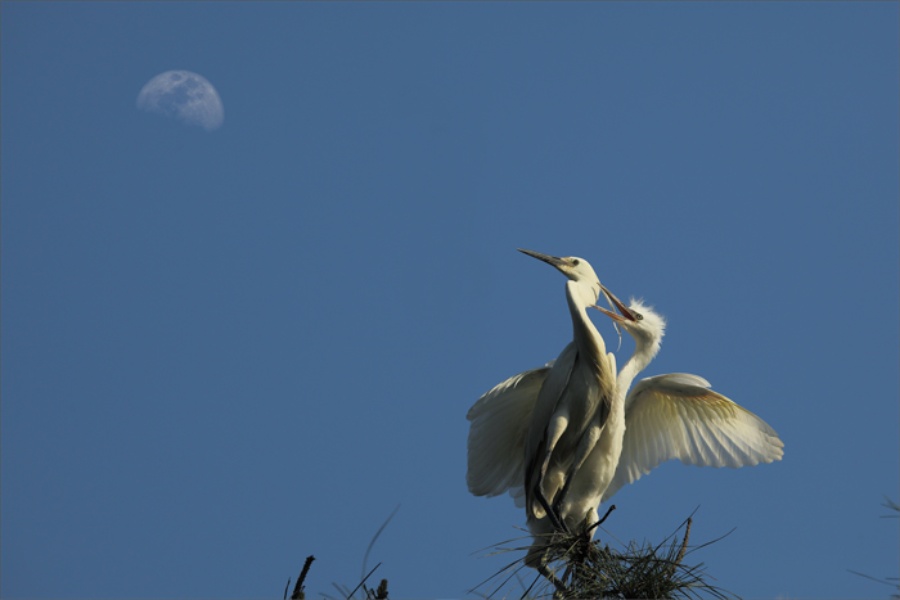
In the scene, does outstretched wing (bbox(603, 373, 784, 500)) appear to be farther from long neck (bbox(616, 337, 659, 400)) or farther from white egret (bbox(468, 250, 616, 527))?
white egret (bbox(468, 250, 616, 527))

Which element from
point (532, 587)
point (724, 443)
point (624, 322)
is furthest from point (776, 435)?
point (532, 587)

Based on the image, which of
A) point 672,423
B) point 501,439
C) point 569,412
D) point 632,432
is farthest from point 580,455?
point 672,423

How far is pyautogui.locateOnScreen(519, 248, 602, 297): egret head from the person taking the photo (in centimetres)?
680

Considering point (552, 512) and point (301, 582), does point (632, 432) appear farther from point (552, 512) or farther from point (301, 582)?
point (301, 582)

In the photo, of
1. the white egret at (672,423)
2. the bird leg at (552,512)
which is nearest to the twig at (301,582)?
the bird leg at (552,512)

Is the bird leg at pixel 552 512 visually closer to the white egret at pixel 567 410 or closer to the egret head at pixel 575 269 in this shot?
A: the white egret at pixel 567 410

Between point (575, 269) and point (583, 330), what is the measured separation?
19.9 inches

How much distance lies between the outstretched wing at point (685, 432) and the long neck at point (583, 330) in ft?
2.04

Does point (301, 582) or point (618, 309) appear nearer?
point (301, 582)

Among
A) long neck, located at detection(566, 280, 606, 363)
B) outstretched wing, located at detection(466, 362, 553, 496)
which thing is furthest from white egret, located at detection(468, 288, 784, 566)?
long neck, located at detection(566, 280, 606, 363)

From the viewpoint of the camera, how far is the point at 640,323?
22.5 ft

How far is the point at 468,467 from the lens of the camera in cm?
693

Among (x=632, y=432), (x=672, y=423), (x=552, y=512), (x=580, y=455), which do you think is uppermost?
(x=672, y=423)

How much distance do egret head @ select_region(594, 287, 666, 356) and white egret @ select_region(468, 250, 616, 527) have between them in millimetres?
209
